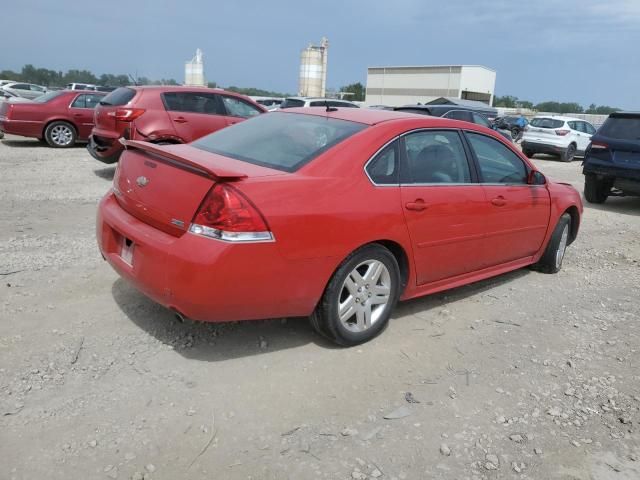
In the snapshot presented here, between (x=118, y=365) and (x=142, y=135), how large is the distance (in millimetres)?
6363

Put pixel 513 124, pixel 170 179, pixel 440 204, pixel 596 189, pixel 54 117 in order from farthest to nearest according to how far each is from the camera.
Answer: pixel 513 124 < pixel 54 117 < pixel 596 189 < pixel 440 204 < pixel 170 179

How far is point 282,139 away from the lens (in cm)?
393

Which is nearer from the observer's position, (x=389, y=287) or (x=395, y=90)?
(x=389, y=287)

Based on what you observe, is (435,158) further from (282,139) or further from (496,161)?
(282,139)

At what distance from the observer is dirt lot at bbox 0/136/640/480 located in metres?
2.64

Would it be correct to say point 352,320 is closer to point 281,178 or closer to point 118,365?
point 281,178

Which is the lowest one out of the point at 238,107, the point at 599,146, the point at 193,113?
the point at 599,146

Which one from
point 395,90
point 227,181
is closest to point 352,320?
point 227,181

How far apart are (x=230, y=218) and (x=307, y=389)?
1080 mm

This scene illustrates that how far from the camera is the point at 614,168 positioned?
9523 millimetres

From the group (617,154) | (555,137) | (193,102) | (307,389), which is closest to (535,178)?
(307,389)

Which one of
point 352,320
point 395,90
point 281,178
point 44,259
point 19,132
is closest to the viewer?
point 281,178

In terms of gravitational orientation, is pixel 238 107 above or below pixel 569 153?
above

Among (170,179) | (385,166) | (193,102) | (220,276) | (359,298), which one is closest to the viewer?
(220,276)
